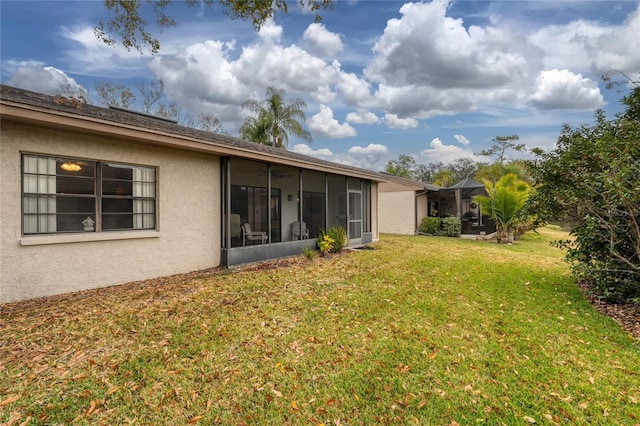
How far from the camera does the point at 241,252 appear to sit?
29.0 ft

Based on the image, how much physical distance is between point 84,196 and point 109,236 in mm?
971

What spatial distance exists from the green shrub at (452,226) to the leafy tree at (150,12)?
1660 centimetres

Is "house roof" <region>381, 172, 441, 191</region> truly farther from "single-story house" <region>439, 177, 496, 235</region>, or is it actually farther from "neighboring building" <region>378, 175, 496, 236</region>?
"single-story house" <region>439, 177, 496, 235</region>

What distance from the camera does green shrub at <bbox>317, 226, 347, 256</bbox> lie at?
11.1 metres

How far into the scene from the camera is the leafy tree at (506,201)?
1521cm

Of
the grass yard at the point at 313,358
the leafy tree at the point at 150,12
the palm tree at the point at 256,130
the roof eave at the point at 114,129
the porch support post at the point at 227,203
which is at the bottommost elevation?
the grass yard at the point at 313,358

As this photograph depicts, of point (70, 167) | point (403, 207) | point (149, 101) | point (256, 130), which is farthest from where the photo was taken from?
point (256, 130)

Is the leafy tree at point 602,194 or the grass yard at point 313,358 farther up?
the leafy tree at point 602,194

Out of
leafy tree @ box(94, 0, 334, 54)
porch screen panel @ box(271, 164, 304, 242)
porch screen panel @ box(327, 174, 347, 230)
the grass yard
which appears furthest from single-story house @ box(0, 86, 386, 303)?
porch screen panel @ box(327, 174, 347, 230)

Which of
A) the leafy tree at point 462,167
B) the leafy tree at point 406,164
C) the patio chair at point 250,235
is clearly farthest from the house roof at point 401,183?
the leafy tree at point 462,167

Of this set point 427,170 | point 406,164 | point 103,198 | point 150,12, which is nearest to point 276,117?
point 150,12

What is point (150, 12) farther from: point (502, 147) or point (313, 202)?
point (502, 147)

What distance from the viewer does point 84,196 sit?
6.32 metres

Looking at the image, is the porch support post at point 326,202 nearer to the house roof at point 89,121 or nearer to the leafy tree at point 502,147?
the house roof at point 89,121
